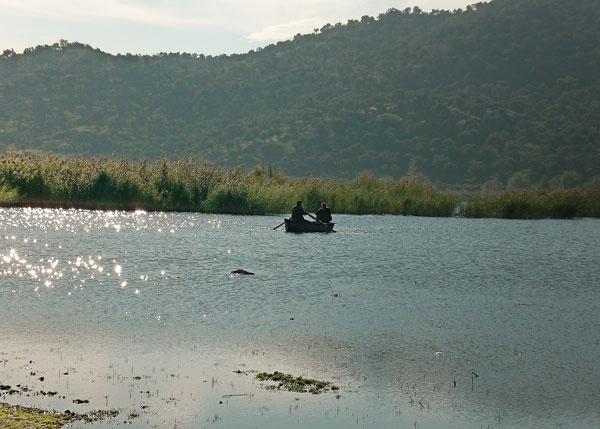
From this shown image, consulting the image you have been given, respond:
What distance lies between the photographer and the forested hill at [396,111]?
473 ft

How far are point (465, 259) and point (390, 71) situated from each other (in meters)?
155

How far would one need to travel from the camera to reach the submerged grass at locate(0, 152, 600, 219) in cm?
5834

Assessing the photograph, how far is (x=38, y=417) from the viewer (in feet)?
40.2

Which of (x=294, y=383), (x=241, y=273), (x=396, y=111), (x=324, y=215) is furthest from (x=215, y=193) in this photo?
(x=396, y=111)

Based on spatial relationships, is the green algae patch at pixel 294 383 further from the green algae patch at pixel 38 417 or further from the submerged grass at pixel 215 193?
the submerged grass at pixel 215 193

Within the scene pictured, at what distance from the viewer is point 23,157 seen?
61094 mm

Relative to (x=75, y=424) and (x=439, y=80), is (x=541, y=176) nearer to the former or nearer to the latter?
(x=439, y=80)

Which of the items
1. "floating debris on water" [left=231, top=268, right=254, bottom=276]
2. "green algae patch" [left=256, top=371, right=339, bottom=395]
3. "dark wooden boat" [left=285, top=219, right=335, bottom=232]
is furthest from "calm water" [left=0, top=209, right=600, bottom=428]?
"dark wooden boat" [left=285, top=219, right=335, bottom=232]

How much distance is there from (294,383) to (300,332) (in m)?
4.98

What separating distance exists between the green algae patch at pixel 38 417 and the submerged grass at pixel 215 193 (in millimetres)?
47112

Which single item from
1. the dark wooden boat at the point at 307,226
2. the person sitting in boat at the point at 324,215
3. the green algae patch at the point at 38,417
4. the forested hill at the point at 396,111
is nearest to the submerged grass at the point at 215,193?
the dark wooden boat at the point at 307,226

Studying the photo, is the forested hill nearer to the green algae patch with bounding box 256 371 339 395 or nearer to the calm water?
the calm water

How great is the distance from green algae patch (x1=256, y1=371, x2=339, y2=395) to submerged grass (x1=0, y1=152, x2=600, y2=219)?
45479mm

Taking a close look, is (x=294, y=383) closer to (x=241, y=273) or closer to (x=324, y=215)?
(x=241, y=273)
